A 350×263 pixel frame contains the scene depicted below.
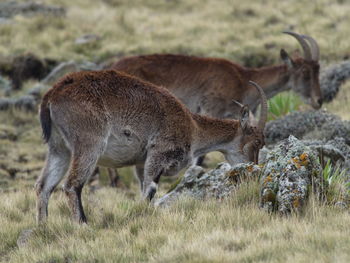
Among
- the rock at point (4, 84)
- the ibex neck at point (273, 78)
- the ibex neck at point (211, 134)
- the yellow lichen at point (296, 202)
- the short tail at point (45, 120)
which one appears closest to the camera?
the yellow lichen at point (296, 202)

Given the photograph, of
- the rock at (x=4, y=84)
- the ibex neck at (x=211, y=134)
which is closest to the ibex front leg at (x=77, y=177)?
the ibex neck at (x=211, y=134)

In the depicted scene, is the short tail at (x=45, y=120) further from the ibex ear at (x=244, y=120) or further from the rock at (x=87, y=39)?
the rock at (x=87, y=39)

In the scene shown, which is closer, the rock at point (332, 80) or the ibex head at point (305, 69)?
the ibex head at point (305, 69)

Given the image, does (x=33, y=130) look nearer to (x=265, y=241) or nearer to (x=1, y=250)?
(x=1, y=250)

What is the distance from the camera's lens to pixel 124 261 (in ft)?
19.2

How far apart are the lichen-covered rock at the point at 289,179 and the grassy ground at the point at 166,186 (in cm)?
21

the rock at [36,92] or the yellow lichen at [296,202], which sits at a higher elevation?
the yellow lichen at [296,202]

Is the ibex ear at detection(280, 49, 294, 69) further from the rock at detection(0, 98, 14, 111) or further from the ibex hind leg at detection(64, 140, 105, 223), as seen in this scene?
the rock at detection(0, 98, 14, 111)

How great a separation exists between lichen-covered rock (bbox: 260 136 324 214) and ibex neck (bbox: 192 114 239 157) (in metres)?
1.62

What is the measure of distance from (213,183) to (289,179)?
4.92ft

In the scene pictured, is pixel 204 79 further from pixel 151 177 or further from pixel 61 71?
pixel 61 71

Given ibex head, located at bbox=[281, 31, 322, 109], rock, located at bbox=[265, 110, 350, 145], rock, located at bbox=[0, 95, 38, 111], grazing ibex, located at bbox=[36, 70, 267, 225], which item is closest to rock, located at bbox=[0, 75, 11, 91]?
rock, located at bbox=[0, 95, 38, 111]

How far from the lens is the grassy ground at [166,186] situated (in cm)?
593

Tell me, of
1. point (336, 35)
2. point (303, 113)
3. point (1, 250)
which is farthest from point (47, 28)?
point (1, 250)
